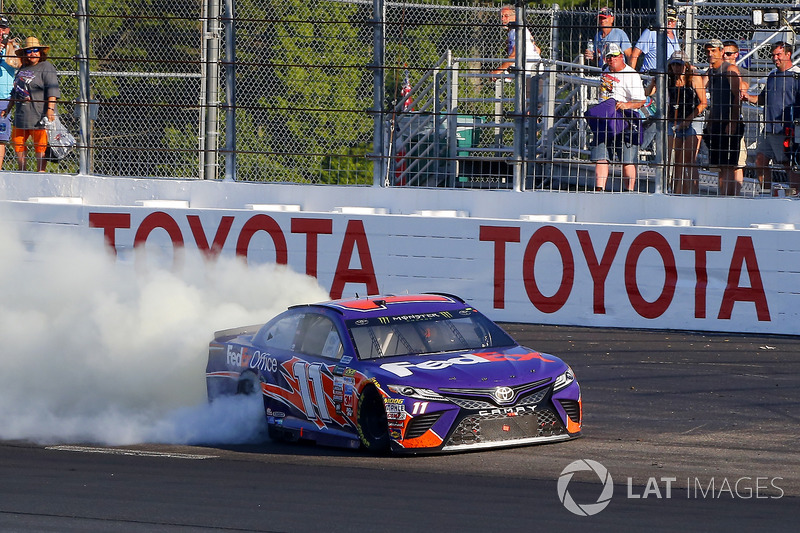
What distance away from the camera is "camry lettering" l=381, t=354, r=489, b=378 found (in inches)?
345

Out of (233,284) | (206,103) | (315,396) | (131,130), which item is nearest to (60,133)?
(131,130)

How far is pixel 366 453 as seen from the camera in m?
8.82

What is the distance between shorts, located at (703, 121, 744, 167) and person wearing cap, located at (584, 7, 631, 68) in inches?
48.1

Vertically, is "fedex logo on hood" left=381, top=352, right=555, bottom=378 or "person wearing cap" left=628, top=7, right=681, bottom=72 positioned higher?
"person wearing cap" left=628, top=7, right=681, bottom=72

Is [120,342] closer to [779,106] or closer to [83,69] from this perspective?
[83,69]

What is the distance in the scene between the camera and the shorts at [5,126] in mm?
15766

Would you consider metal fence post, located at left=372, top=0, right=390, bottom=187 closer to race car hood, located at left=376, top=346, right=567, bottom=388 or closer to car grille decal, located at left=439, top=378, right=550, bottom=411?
→ race car hood, located at left=376, top=346, right=567, bottom=388

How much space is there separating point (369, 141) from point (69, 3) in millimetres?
5150

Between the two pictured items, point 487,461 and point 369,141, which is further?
point 369,141

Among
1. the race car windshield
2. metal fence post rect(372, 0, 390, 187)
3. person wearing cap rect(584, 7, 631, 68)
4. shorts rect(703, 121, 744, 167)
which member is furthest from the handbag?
shorts rect(703, 121, 744, 167)

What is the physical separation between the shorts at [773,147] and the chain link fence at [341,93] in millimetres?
674

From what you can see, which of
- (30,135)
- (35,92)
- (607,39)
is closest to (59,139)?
(30,135)

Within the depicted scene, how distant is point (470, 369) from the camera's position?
877cm

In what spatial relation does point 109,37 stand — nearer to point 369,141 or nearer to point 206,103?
point 206,103
